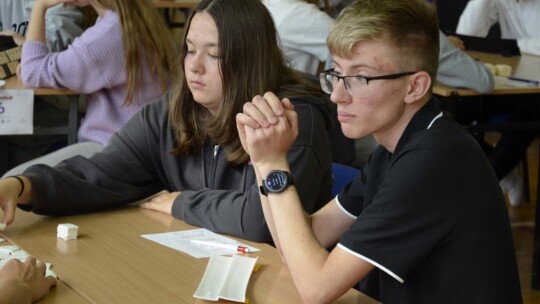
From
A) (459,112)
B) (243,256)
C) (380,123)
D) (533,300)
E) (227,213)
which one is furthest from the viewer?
(459,112)

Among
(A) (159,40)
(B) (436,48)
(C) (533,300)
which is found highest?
(B) (436,48)

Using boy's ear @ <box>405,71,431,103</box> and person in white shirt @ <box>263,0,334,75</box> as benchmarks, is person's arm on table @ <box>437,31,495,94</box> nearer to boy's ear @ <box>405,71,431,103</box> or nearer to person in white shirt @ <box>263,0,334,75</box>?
person in white shirt @ <box>263,0,334,75</box>

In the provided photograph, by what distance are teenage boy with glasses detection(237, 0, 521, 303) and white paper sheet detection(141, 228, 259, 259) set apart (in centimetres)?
21

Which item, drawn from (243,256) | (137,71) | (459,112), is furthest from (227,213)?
(459,112)

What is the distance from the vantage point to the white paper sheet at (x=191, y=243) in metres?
1.91

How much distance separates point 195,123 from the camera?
239cm

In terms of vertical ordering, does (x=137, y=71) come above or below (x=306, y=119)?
below

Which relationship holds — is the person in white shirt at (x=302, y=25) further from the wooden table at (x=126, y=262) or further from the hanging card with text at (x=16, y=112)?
the wooden table at (x=126, y=262)

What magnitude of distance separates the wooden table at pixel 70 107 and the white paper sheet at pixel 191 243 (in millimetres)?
1778

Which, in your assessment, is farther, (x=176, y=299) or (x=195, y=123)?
(x=195, y=123)

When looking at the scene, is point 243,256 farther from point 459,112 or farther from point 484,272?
point 459,112

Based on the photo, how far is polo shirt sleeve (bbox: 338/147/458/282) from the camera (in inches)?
62.2

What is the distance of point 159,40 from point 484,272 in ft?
7.45

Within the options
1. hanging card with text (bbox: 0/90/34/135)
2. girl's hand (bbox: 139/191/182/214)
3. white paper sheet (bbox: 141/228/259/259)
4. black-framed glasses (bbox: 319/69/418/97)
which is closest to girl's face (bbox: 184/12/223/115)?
girl's hand (bbox: 139/191/182/214)
